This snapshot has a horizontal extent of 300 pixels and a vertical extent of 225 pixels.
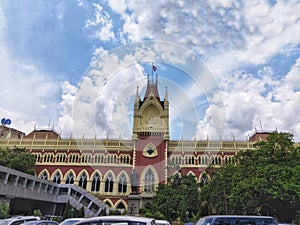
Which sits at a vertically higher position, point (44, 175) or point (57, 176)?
point (44, 175)

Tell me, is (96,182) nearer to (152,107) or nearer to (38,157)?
(38,157)

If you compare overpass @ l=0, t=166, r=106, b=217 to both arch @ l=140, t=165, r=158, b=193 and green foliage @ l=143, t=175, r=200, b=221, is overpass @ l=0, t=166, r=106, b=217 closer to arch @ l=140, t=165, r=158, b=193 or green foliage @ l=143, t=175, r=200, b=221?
arch @ l=140, t=165, r=158, b=193

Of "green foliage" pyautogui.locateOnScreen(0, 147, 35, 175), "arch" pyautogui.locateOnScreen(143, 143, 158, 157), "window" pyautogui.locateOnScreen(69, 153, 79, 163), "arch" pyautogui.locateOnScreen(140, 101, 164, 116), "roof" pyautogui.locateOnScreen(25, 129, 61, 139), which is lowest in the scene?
"green foliage" pyautogui.locateOnScreen(0, 147, 35, 175)

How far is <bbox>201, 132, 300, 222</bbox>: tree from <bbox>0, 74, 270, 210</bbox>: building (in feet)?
47.3

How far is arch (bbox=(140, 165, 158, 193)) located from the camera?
35.1 m

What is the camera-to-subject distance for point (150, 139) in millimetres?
37812

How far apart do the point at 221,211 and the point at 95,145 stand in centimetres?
2160

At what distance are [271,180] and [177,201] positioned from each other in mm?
12202

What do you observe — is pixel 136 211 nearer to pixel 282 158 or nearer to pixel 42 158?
pixel 282 158

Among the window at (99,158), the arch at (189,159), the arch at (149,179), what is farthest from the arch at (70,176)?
the arch at (189,159)

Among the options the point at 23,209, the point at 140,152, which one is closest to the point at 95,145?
the point at 140,152

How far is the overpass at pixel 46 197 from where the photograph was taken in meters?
27.0

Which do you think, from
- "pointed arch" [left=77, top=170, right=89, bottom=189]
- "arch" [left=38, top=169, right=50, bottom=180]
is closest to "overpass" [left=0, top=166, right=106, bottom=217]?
"pointed arch" [left=77, top=170, right=89, bottom=189]

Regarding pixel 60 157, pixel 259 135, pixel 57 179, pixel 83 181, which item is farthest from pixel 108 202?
pixel 259 135
